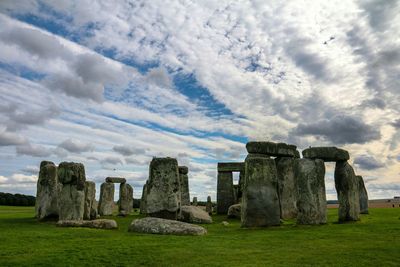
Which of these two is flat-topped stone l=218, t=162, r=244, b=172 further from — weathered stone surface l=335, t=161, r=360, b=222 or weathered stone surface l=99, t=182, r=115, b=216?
weathered stone surface l=335, t=161, r=360, b=222

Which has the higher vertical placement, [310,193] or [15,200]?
[310,193]

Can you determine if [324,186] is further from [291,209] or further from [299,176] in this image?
[291,209]

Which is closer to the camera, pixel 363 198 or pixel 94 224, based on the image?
pixel 94 224

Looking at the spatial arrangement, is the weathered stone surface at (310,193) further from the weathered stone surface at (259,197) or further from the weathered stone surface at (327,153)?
the weathered stone surface at (259,197)

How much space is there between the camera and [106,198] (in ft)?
87.5

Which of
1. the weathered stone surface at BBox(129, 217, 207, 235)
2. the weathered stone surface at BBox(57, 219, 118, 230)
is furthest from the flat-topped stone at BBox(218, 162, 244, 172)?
the weathered stone surface at BBox(129, 217, 207, 235)

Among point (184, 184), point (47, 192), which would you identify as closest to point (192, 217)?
point (47, 192)

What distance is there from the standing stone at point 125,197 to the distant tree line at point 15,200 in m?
21.7

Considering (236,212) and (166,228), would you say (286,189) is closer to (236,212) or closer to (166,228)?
(236,212)

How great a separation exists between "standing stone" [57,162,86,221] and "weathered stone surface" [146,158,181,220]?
2.84 meters

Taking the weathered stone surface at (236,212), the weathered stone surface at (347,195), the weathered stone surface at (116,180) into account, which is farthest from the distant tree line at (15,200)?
the weathered stone surface at (347,195)

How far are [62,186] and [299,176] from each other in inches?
366

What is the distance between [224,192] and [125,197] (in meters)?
6.89

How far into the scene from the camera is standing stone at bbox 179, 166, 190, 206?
26703 millimetres
